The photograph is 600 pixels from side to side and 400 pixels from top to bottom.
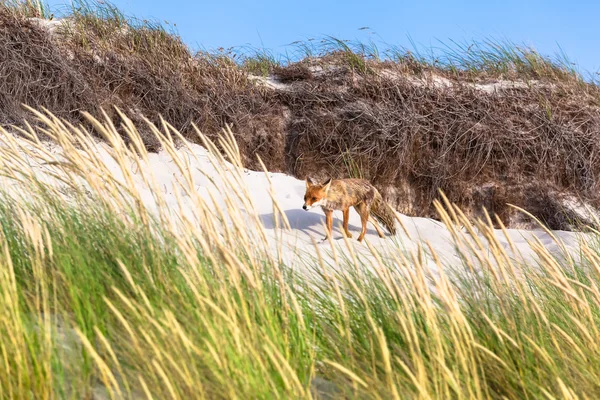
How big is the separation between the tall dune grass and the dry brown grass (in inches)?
257

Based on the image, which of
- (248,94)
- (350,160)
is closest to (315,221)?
(350,160)

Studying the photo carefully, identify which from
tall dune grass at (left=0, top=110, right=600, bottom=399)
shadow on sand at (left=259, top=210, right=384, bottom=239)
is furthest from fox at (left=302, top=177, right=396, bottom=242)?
tall dune grass at (left=0, top=110, right=600, bottom=399)

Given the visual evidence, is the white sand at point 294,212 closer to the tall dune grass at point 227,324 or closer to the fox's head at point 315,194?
the fox's head at point 315,194

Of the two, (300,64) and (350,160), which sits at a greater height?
(300,64)

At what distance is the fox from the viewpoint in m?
6.48

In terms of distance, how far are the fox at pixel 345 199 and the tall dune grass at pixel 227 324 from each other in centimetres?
369

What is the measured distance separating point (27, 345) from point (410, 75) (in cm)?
913

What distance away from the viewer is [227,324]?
72.9 inches

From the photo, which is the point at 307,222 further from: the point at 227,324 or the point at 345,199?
the point at 227,324

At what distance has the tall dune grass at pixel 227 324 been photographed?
1.86m

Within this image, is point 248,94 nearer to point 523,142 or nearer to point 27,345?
point 523,142

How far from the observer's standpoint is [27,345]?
2.07 metres

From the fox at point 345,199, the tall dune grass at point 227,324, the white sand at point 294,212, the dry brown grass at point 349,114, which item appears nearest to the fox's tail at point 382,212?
the fox at point 345,199

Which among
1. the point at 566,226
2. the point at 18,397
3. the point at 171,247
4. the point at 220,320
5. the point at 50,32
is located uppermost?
the point at 50,32
